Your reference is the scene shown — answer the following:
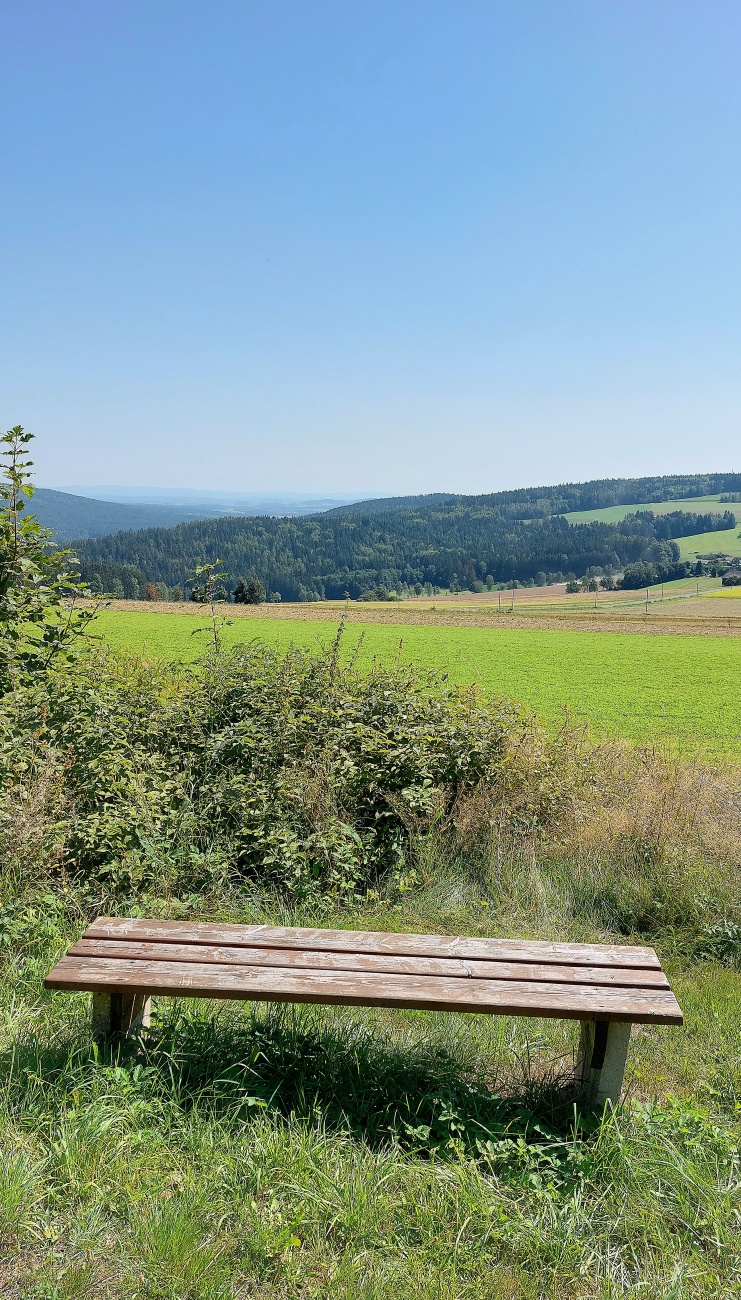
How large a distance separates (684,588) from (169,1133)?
116129 mm

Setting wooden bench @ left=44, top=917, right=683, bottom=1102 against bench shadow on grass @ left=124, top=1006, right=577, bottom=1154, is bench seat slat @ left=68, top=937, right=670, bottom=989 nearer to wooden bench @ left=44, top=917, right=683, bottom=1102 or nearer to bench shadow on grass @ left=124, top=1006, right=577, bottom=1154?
wooden bench @ left=44, top=917, right=683, bottom=1102

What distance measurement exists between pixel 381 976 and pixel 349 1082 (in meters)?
0.41

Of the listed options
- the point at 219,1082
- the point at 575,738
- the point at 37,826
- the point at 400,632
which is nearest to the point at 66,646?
the point at 37,826

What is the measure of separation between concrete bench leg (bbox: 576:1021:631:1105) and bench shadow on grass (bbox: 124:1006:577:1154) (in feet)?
0.36

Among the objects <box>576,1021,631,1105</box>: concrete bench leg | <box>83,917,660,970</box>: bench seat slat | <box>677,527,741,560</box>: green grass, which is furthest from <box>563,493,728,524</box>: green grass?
<box>576,1021,631,1105</box>: concrete bench leg

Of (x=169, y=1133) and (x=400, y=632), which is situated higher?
(x=169, y=1133)

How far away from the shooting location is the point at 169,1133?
→ 237 cm

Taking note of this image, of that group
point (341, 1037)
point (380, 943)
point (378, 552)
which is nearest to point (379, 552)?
point (378, 552)

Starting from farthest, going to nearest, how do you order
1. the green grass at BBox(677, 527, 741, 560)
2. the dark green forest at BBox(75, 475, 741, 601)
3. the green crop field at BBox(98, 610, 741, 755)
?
the dark green forest at BBox(75, 475, 741, 601)
the green grass at BBox(677, 527, 741, 560)
the green crop field at BBox(98, 610, 741, 755)

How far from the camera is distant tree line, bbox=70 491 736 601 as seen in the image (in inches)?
5630

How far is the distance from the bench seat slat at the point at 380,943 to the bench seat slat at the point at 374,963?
0.03m

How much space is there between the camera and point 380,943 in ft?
9.66

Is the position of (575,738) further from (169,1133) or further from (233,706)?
(169,1133)

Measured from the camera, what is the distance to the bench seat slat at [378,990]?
2.48 metres
